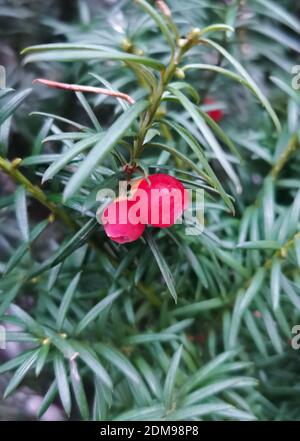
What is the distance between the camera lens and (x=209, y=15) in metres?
0.86

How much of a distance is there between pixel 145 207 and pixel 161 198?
2 centimetres

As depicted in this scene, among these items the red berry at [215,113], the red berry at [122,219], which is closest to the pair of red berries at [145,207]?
the red berry at [122,219]

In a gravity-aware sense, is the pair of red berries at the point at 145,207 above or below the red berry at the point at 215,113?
below

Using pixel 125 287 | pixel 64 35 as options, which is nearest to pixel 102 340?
pixel 125 287

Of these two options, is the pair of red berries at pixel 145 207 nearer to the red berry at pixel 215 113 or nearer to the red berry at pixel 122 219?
the red berry at pixel 122 219

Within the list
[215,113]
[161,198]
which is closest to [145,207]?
[161,198]

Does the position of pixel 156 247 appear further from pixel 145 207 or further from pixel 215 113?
pixel 215 113

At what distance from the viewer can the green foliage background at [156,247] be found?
2.01 feet

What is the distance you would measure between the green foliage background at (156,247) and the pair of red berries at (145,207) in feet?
0.09

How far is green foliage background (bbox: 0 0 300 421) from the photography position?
613 mm
